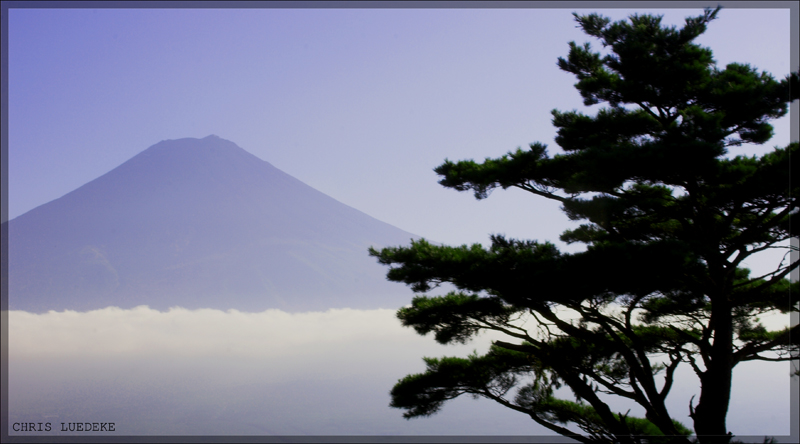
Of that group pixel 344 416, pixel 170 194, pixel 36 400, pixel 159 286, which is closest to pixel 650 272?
pixel 344 416

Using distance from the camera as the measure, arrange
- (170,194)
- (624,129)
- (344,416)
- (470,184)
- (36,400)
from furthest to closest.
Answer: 1. (170,194)
2. (36,400)
3. (344,416)
4. (470,184)
5. (624,129)

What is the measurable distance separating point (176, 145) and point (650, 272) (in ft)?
334

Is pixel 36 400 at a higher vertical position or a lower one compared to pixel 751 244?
lower

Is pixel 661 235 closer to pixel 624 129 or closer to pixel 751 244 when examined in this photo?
pixel 751 244

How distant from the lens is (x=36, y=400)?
62000mm

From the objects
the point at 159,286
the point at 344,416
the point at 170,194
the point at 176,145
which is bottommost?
the point at 344,416

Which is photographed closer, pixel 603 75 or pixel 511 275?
pixel 511 275

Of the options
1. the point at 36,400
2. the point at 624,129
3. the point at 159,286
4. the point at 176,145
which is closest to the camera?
the point at 624,129

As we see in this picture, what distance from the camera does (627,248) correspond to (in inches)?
190

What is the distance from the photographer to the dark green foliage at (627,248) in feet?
16.7

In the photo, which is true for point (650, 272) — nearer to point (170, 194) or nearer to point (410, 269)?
point (410, 269)

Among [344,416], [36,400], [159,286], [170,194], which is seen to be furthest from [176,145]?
[344,416]

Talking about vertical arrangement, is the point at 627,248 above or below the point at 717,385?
above

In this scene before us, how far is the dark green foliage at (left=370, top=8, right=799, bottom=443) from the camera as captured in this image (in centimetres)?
509
